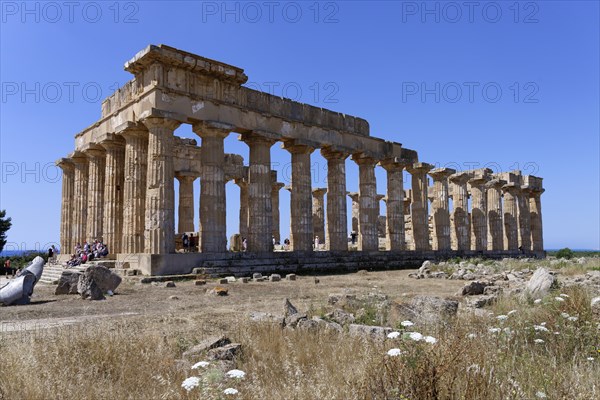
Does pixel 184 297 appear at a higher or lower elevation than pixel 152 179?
lower

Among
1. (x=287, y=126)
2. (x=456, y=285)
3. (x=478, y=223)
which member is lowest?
(x=456, y=285)

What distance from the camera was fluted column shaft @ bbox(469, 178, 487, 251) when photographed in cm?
3444

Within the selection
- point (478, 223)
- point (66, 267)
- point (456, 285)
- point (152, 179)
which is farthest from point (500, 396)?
point (478, 223)

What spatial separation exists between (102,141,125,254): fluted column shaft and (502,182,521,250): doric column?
30293mm

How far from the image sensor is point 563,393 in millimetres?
3328

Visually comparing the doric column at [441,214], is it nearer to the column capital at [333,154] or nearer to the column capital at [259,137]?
the column capital at [333,154]

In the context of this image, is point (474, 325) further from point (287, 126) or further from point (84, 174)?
point (84, 174)

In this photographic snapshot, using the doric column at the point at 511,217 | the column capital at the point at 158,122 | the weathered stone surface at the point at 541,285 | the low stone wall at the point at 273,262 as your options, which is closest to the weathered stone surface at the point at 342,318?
the weathered stone surface at the point at 541,285

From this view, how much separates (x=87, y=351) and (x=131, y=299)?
7443 millimetres

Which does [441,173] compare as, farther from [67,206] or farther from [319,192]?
[67,206]

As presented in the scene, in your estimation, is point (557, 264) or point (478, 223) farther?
point (478, 223)

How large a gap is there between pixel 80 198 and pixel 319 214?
18855mm

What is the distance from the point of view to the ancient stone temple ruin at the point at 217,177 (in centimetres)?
1827

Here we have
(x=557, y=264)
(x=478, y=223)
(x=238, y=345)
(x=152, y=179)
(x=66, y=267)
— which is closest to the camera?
(x=238, y=345)
